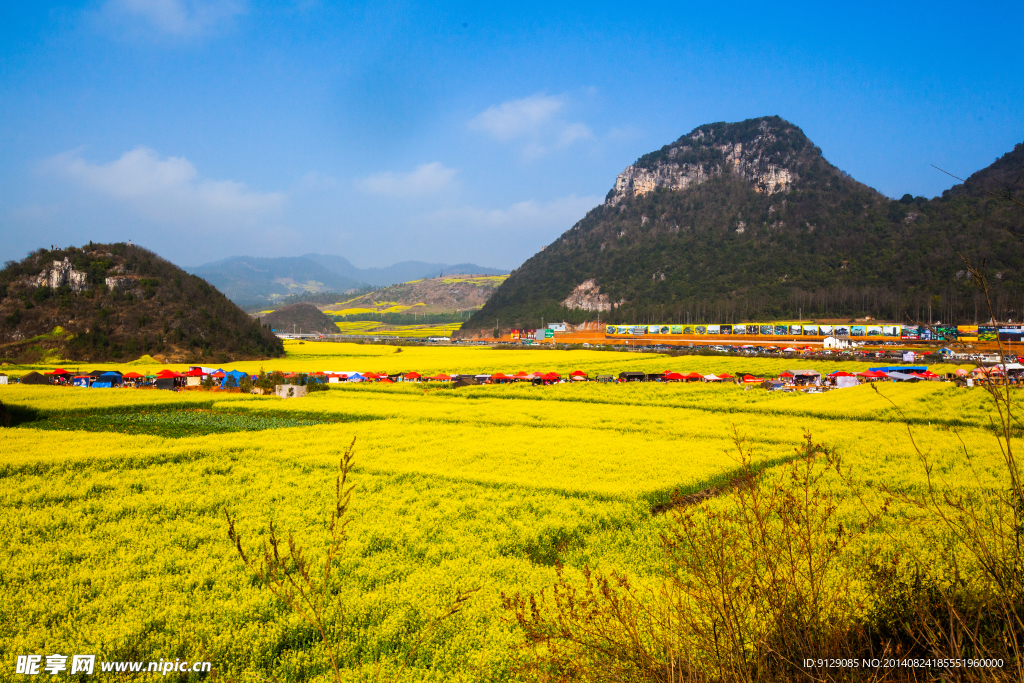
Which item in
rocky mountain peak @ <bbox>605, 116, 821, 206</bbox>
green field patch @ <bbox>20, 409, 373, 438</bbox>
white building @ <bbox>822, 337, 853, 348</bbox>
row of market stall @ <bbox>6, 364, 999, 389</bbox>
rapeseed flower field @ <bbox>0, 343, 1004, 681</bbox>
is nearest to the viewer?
rapeseed flower field @ <bbox>0, 343, 1004, 681</bbox>

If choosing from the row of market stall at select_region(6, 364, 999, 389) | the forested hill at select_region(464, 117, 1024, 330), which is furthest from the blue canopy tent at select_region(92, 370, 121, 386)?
the forested hill at select_region(464, 117, 1024, 330)

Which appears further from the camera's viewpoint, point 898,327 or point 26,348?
point 898,327

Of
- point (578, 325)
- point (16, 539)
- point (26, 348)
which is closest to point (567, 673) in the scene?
point (16, 539)

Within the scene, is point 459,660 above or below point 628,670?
below

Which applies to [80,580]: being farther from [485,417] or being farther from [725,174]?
[725,174]

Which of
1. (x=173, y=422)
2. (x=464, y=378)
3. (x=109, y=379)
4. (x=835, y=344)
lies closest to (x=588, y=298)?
(x=835, y=344)

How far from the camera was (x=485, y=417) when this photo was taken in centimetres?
2273

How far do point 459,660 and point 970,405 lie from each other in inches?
1025

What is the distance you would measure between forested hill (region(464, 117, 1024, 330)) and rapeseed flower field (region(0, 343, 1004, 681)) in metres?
69.4

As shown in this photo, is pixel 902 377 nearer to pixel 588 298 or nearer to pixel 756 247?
pixel 588 298

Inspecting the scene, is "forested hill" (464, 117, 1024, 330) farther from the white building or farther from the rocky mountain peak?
the white building

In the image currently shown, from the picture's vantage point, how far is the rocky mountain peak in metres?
154

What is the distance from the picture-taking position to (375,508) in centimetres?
982

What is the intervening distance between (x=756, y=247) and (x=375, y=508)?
13530 cm
